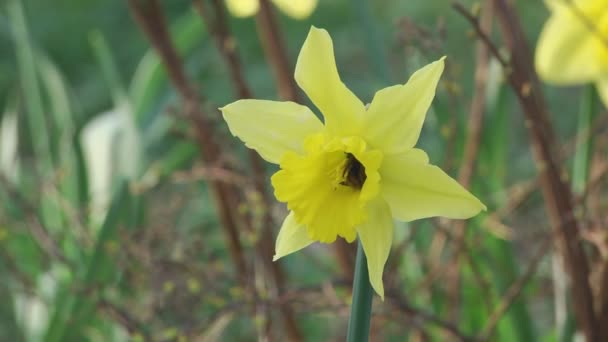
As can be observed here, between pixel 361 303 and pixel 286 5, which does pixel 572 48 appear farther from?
pixel 361 303

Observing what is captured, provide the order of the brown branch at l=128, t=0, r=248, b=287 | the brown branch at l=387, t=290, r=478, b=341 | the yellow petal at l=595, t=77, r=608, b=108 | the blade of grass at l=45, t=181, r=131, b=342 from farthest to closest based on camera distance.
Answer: the blade of grass at l=45, t=181, r=131, b=342 < the brown branch at l=128, t=0, r=248, b=287 < the yellow petal at l=595, t=77, r=608, b=108 < the brown branch at l=387, t=290, r=478, b=341

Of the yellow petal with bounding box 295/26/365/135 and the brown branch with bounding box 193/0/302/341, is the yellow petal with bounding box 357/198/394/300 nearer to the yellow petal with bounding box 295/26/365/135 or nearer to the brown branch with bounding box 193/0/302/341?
the yellow petal with bounding box 295/26/365/135

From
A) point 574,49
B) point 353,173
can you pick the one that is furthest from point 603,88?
point 353,173

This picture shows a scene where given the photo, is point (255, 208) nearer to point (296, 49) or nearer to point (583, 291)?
point (583, 291)

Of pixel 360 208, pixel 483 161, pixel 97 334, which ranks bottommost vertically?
pixel 97 334

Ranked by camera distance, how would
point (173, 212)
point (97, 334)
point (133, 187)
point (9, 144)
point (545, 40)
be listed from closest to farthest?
point (545, 40)
point (173, 212)
point (133, 187)
point (97, 334)
point (9, 144)

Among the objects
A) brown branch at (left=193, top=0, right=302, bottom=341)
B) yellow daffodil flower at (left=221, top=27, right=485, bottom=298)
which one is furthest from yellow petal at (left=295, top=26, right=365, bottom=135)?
brown branch at (left=193, top=0, right=302, bottom=341)

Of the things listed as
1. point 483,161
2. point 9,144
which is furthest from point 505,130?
point 9,144
